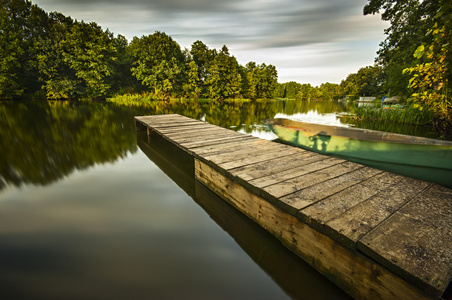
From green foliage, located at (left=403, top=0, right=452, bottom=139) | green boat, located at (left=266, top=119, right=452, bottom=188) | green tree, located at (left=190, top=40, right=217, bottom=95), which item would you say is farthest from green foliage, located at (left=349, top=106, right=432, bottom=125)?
green tree, located at (left=190, top=40, right=217, bottom=95)

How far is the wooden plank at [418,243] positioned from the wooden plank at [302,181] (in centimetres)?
75

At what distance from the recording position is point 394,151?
12.6 ft

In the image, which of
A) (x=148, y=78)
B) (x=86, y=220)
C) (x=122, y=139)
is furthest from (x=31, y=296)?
(x=148, y=78)

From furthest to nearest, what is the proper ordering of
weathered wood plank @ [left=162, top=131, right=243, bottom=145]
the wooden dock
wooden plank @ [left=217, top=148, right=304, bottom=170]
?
weathered wood plank @ [left=162, top=131, right=243, bottom=145] < wooden plank @ [left=217, top=148, right=304, bottom=170] < the wooden dock

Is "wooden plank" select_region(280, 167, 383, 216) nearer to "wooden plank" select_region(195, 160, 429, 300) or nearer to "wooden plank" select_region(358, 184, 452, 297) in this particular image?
"wooden plank" select_region(195, 160, 429, 300)

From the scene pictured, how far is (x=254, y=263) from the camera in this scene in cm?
259

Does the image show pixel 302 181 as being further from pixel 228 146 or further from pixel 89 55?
pixel 89 55

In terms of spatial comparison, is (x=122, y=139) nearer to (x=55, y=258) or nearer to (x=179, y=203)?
(x=179, y=203)

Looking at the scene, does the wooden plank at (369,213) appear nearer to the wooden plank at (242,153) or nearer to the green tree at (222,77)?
the wooden plank at (242,153)

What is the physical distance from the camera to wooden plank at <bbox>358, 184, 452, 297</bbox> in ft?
4.44

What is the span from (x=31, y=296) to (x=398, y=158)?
18.8 feet

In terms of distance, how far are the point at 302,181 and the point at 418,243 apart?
1.37 m

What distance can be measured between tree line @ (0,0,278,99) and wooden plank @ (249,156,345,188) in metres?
39.1

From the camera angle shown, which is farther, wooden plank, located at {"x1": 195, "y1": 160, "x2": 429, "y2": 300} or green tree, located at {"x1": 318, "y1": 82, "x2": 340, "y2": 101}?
green tree, located at {"x1": 318, "y1": 82, "x2": 340, "y2": 101}
